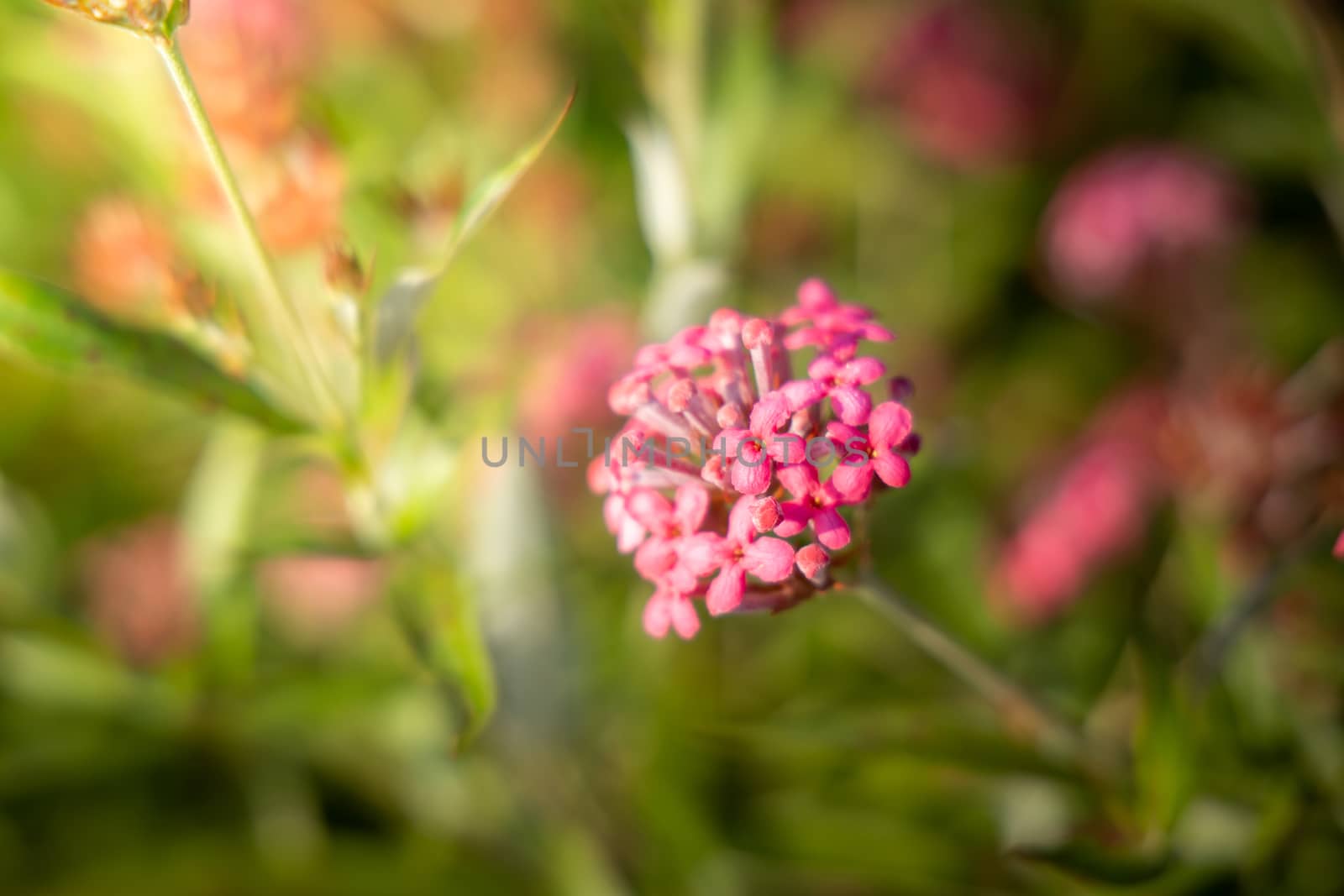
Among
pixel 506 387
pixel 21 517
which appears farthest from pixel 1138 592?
pixel 21 517

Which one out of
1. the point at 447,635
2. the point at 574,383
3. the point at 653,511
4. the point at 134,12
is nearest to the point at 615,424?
the point at 574,383

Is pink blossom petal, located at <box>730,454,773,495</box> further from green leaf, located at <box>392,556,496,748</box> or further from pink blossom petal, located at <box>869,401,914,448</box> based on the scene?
green leaf, located at <box>392,556,496,748</box>

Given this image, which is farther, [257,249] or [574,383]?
[574,383]

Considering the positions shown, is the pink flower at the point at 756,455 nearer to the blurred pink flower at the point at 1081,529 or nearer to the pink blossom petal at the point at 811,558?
the pink blossom petal at the point at 811,558

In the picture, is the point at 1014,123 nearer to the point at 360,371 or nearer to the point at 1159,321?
the point at 1159,321

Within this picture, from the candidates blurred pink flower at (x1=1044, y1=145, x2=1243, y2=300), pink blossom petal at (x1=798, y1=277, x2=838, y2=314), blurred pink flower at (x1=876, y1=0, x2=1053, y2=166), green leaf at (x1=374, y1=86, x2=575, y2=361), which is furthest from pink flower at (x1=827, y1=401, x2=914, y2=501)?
blurred pink flower at (x1=876, y1=0, x2=1053, y2=166)

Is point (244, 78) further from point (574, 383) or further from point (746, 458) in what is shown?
point (746, 458)
